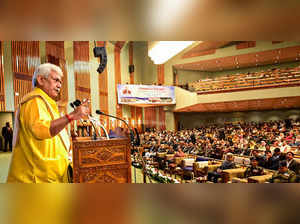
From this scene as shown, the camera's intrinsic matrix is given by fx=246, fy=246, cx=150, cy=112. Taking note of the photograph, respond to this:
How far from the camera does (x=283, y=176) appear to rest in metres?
3.51

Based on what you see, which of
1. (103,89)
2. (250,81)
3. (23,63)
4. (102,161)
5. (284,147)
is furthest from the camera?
(23,63)

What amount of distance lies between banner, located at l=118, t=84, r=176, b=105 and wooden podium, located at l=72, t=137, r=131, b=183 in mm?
2125

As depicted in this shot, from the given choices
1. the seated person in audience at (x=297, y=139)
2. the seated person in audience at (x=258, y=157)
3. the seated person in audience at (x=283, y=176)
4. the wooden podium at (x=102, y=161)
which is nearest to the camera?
the wooden podium at (x=102, y=161)

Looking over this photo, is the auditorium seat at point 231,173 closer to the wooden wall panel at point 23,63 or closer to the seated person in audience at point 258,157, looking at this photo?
the seated person in audience at point 258,157

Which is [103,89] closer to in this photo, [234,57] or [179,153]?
[179,153]

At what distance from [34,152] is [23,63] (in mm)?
3788

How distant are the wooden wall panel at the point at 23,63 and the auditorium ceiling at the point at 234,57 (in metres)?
2.98

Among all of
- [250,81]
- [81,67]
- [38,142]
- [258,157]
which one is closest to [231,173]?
[258,157]

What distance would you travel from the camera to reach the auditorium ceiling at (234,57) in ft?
13.5

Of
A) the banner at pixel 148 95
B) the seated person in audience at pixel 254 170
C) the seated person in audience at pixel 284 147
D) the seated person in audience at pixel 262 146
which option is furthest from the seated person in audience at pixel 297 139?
the banner at pixel 148 95

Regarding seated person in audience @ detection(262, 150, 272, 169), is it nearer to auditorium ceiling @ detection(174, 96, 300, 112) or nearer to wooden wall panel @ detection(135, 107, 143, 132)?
auditorium ceiling @ detection(174, 96, 300, 112)

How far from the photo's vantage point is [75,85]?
15.6 feet
